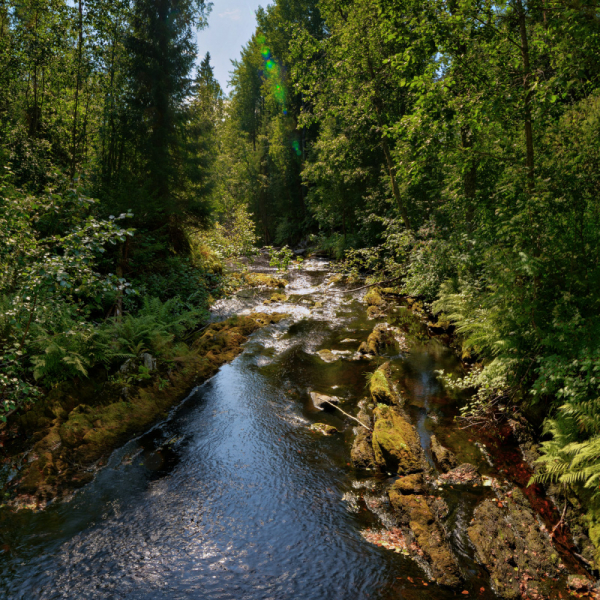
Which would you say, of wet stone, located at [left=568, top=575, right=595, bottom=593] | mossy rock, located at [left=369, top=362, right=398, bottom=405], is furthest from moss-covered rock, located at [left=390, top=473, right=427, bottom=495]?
mossy rock, located at [left=369, top=362, right=398, bottom=405]

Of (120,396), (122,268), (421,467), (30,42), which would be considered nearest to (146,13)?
(30,42)

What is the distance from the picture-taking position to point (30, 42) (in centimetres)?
954

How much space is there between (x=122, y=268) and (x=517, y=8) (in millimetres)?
11626

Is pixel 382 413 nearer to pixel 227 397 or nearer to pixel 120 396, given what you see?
pixel 227 397

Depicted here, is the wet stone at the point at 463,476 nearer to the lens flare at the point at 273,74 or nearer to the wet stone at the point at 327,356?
the wet stone at the point at 327,356

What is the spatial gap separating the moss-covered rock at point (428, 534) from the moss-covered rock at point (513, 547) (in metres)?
0.38

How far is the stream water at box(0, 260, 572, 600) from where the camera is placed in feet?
11.5

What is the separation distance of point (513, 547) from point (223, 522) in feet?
11.4

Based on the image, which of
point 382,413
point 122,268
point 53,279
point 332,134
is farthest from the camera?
point 332,134

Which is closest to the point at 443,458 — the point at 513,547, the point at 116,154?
the point at 513,547

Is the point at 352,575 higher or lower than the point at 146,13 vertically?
lower

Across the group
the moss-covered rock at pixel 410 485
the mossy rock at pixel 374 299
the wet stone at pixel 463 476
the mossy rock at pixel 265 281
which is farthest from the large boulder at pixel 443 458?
the mossy rock at pixel 265 281

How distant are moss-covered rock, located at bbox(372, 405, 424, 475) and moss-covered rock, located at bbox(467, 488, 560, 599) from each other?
1036 mm

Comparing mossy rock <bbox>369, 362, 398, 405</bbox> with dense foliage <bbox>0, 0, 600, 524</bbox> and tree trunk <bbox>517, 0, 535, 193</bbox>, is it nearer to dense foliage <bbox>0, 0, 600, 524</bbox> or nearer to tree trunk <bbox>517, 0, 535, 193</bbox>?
dense foliage <bbox>0, 0, 600, 524</bbox>
